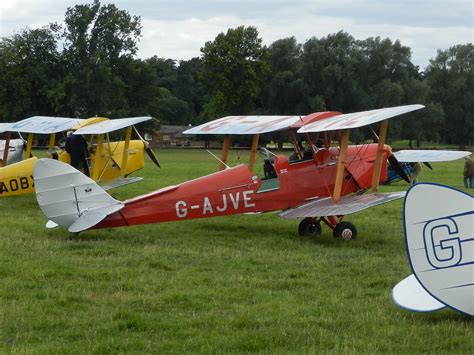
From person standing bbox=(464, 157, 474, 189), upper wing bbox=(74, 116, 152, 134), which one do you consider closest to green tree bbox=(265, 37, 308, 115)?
person standing bbox=(464, 157, 474, 189)

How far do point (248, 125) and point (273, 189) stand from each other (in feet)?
5.43

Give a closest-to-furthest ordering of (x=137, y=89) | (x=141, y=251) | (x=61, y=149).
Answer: (x=141, y=251) < (x=61, y=149) < (x=137, y=89)

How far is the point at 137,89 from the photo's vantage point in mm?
69250

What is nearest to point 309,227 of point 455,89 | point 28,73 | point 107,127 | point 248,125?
point 248,125

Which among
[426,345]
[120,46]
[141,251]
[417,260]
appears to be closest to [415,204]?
[417,260]

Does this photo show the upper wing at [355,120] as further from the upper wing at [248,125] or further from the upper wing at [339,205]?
the upper wing at [339,205]

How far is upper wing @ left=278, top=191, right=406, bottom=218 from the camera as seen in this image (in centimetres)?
995

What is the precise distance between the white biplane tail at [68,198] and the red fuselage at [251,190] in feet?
0.87

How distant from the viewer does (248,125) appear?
1191 cm

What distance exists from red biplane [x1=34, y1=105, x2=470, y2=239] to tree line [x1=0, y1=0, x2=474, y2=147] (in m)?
51.0

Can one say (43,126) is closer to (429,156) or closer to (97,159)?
(97,159)

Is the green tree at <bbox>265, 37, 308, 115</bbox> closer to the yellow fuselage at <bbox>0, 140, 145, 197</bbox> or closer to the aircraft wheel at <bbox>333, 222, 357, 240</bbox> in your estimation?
the yellow fuselage at <bbox>0, 140, 145, 197</bbox>

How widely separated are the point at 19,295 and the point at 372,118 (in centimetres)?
555

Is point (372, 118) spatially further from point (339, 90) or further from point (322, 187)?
point (339, 90)
